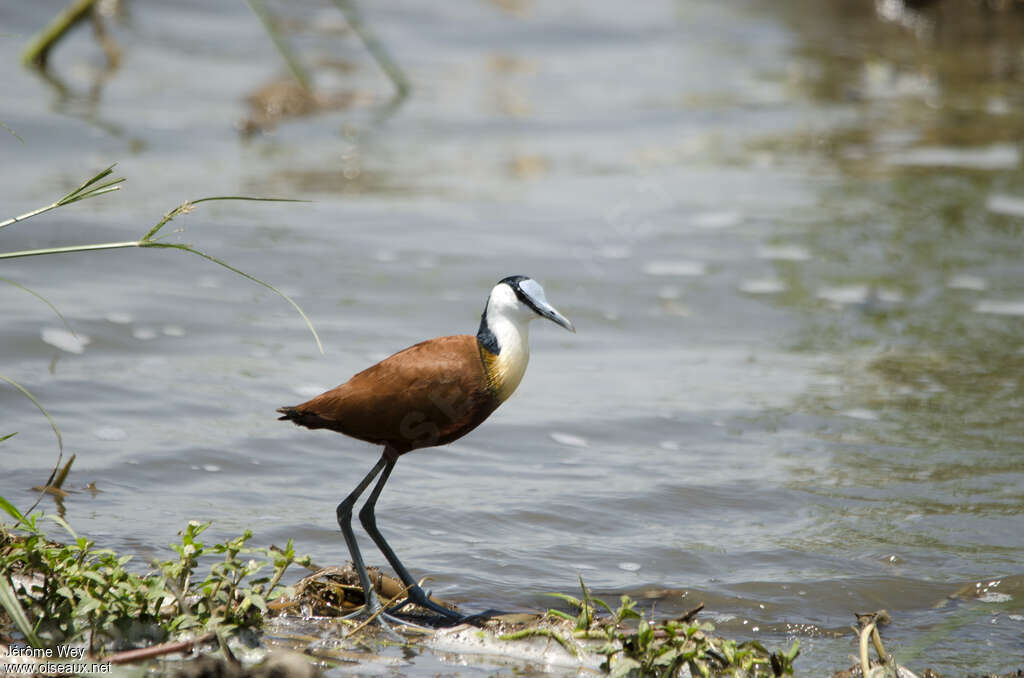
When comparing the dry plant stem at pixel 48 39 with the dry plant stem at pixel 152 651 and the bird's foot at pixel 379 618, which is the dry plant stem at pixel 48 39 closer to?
the bird's foot at pixel 379 618

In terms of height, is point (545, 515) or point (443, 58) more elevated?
point (443, 58)

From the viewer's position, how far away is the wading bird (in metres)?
3.25

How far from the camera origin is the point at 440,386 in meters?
3.25

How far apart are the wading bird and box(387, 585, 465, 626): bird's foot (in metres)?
0.20

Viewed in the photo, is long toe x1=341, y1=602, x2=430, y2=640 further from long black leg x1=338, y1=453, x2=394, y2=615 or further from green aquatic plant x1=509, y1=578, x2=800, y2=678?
green aquatic plant x1=509, y1=578, x2=800, y2=678

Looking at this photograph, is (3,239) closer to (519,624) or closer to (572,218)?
(572,218)

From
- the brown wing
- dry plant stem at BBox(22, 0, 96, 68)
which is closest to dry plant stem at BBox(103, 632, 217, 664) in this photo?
the brown wing

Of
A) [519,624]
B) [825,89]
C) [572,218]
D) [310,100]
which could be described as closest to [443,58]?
[310,100]

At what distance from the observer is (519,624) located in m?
3.38

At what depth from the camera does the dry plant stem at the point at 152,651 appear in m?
2.68

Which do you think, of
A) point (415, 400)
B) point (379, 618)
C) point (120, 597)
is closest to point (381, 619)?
point (379, 618)

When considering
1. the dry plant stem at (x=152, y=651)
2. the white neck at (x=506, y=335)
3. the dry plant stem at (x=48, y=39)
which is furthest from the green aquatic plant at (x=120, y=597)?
the dry plant stem at (x=48, y=39)

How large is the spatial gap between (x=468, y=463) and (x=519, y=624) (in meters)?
1.76

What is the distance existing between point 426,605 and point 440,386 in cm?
70
